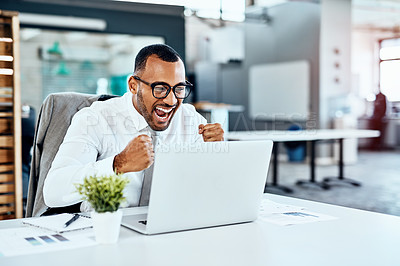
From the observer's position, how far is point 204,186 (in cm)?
125

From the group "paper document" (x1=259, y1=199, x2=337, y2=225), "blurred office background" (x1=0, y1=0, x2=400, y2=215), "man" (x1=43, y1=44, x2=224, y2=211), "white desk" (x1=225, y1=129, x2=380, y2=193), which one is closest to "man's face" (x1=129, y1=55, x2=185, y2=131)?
"man" (x1=43, y1=44, x2=224, y2=211)

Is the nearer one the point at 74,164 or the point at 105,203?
the point at 105,203

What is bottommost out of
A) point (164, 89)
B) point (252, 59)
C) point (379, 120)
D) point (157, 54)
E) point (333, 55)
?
point (379, 120)

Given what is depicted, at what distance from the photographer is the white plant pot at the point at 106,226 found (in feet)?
3.68

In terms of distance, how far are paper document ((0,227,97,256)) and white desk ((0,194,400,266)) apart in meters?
0.04

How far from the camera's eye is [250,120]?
10.8 metres

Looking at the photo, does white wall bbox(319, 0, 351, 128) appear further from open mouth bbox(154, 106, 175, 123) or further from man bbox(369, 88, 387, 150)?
open mouth bbox(154, 106, 175, 123)

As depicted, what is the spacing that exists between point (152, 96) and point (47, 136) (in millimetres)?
585

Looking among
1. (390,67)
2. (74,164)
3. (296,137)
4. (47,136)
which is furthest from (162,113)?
(390,67)

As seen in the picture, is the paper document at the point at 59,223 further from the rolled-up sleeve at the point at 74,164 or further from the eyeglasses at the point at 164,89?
the eyeglasses at the point at 164,89

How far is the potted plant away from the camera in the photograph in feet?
3.66

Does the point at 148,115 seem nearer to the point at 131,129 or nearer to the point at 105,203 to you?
the point at 131,129

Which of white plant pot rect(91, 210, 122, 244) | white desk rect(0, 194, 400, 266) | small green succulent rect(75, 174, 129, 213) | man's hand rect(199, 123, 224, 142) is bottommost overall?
white desk rect(0, 194, 400, 266)

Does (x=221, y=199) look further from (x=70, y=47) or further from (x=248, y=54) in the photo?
(x=248, y=54)
